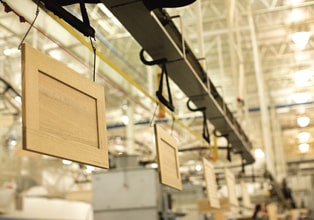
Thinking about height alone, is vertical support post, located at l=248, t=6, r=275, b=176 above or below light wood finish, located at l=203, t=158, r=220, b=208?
above

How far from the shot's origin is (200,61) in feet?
13.9

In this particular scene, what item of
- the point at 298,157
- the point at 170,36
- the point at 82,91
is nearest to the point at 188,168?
the point at 298,157

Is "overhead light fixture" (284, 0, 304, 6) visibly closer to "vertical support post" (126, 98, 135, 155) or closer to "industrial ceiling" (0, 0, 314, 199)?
"industrial ceiling" (0, 0, 314, 199)

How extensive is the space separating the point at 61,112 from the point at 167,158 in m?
1.63

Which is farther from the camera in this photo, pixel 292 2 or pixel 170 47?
pixel 292 2

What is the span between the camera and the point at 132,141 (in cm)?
1013

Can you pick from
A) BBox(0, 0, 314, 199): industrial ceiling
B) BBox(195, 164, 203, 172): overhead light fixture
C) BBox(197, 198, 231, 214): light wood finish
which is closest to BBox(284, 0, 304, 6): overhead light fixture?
BBox(0, 0, 314, 199): industrial ceiling

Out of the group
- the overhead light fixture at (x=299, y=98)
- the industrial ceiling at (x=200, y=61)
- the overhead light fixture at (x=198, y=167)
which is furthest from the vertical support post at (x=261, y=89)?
the overhead light fixture at (x=198, y=167)

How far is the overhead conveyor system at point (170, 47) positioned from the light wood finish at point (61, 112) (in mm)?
668

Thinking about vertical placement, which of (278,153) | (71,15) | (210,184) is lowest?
(210,184)

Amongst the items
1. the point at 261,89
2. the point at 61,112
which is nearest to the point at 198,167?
the point at 261,89

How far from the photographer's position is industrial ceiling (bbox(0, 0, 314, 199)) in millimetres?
3906

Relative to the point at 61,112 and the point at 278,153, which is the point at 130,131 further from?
the point at 61,112

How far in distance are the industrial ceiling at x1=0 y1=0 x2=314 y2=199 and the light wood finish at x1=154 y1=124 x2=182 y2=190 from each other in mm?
348
